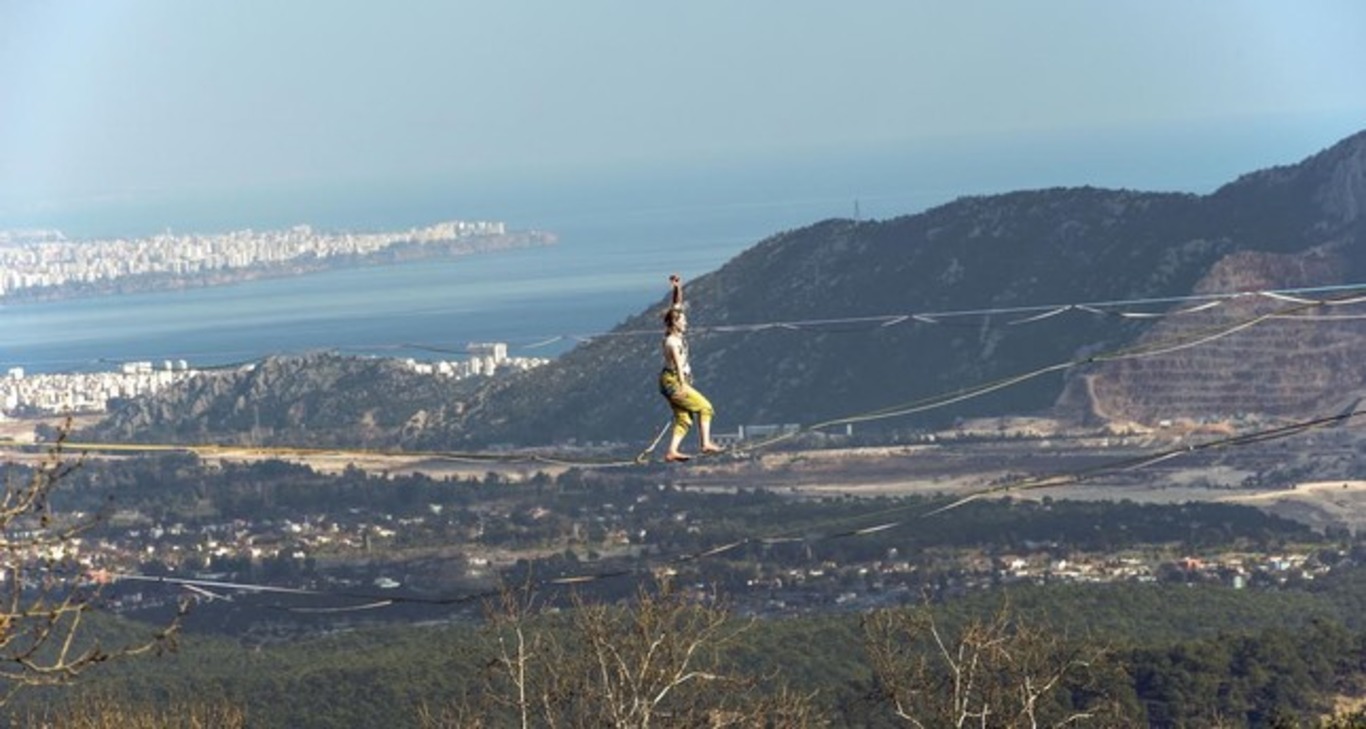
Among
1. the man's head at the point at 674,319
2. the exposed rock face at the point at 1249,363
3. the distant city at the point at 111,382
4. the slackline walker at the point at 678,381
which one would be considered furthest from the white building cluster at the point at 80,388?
the man's head at the point at 674,319

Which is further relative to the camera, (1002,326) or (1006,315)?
(1006,315)

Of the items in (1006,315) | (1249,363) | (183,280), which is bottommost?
(1249,363)

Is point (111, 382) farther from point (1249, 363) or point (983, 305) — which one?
point (1249, 363)

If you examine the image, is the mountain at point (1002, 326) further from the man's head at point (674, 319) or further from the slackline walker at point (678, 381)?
the man's head at point (674, 319)

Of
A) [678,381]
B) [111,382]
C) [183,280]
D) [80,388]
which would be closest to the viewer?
[678,381]

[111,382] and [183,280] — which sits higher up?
[183,280]

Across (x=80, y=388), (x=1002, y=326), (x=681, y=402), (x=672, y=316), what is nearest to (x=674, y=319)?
(x=672, y=316)
